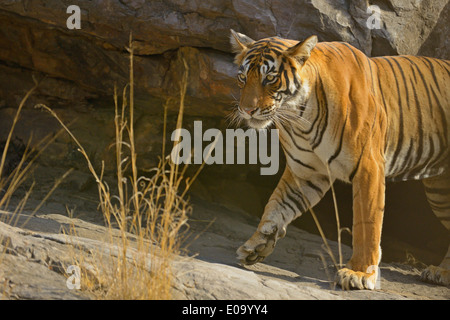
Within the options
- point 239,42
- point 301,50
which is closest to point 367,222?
point 301,50

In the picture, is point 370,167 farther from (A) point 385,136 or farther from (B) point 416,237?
(B) point 416,237

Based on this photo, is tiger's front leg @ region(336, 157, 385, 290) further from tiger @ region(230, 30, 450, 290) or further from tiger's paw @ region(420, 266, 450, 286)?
tiger's paw @ region(420, 266, 450, 286)

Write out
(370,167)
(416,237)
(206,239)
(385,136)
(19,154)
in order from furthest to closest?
1. (416,237)
2. (19,154)
3. (206,239)
4. (385,136)
5. (370,167)

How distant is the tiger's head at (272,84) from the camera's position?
4277 millimetres

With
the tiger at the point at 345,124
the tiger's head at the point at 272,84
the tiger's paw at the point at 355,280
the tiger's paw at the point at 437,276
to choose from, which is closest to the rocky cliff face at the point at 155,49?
the tiger at the point at 345,124

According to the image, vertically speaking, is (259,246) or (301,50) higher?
(301,50)

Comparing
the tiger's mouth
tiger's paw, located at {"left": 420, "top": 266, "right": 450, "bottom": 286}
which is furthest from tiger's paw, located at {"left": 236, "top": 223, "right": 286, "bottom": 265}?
tiger's paw, located at {"left": 420, "top": 266, "right": 450, "bottom": 286}

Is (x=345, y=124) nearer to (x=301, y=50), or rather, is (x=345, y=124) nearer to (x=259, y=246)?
(x=301, y=50)

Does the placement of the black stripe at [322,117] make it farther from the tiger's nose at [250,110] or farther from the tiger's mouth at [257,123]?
Result: the tiger's nose at [250,110]

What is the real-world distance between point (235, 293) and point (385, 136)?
1.89m

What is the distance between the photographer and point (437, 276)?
4.77 metres

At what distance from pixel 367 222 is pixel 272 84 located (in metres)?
1.11

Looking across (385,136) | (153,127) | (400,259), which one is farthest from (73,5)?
(400,259)

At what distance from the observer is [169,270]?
11.1 feet
